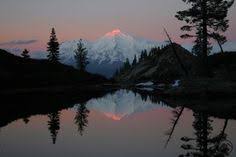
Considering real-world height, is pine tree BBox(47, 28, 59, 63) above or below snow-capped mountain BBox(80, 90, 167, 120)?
above

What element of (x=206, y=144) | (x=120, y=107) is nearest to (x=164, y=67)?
(x=120, y=107)

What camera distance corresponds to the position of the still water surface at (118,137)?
50.0ft

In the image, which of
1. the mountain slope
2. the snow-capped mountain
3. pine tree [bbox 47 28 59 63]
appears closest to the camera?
the snow-capped mountain

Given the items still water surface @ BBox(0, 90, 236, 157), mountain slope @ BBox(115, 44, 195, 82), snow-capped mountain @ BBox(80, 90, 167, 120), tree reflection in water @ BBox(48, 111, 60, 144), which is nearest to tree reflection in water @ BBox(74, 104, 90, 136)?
still water surface @ BBox(0, 90, 236, 157)

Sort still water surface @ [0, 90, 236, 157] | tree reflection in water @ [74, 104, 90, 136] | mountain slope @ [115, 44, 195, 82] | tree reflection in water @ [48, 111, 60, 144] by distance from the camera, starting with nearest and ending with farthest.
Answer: still water surface @ [0, 90, 236, 157], tree reflection in water @ [48, 111, 60, 144], tree reflection in water @ [74, 104, 90, 136], mountain slope @ [115, 44, 195, 82]

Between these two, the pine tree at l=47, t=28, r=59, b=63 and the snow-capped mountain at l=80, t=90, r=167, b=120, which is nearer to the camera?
the snow-capped mountain at l=80, t=90, r=167, b=120

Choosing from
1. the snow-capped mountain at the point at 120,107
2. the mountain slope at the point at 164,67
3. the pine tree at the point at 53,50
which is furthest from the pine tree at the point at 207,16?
the pine tree at the point at 53,50

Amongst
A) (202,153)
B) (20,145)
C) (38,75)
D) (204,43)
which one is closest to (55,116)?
(20,145)

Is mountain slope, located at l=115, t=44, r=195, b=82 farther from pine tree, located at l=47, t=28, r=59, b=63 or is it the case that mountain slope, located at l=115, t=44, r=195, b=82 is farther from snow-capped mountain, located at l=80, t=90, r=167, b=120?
snow-capped mountain, located at l=80, t=90, r=167, b=120

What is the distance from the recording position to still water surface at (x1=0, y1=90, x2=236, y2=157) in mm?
15242

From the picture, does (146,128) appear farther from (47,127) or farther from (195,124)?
(47,127)

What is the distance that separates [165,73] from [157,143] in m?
92.9

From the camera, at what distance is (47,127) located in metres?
23.6

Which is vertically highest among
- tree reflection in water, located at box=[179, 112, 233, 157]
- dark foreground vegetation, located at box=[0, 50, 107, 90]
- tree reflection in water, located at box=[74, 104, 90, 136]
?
dark foreground vegetation, located at box=[0, 50, 107, 90]
